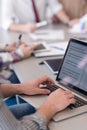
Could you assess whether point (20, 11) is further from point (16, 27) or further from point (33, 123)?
point (33, 123)

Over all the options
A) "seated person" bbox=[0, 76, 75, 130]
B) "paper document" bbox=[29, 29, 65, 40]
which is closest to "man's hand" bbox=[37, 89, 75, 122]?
"seated person" bbox=[0, 76, 75, 130]

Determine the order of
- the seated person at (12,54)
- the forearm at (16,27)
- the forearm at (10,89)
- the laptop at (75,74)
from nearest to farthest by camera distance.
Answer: the laptop at (75,74) < the forearm at (10,89) < the seated person at (12,54) < the forearm at (16,27)

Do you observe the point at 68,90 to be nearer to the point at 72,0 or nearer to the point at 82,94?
the point at 82,94

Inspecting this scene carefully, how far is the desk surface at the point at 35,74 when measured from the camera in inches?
37.8

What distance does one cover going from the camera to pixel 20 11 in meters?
2.59

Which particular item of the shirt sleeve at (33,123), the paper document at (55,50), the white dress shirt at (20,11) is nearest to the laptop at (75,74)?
the shirt sleeve at (33,123)

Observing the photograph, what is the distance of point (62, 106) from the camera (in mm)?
1028

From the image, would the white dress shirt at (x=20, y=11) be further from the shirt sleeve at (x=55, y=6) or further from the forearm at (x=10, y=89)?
the forearm at (x=10, y=89)

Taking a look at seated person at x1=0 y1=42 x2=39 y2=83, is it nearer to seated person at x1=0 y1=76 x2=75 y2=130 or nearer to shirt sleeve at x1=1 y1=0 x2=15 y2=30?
seated person at x1=0 y1=76 x2=75 y2=130

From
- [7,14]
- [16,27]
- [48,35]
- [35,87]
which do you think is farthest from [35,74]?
[7,14]

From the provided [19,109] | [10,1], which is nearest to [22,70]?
[19,109]

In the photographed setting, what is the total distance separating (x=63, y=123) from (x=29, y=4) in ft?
5.88

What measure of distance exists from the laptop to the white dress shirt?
131 cm

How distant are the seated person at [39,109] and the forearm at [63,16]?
1588 mm
